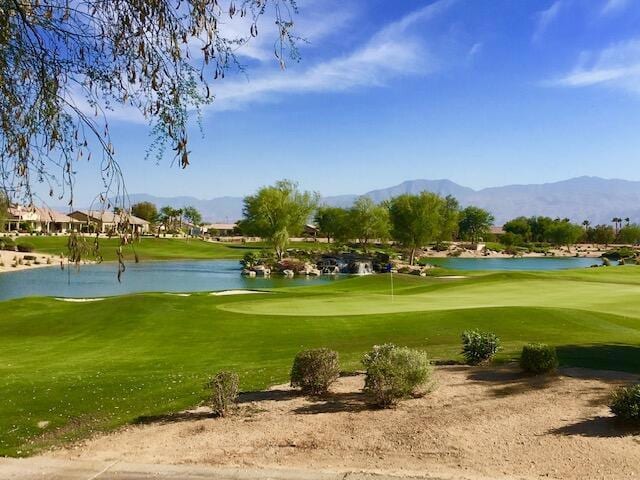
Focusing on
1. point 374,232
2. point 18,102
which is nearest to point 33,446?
point 18,102

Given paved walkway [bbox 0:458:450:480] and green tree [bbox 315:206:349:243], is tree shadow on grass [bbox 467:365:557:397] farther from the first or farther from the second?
green tree [bbox 315:206:349:243]

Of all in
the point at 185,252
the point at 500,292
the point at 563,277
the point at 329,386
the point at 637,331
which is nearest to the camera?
the point at 329,386

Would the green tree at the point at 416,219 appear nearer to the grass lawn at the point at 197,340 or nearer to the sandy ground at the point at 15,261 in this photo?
the sandy ground at the point at 15,261

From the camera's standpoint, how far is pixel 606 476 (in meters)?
7.94

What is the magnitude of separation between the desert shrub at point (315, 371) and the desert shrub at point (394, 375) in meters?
0.77

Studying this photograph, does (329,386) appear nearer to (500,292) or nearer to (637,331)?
(637,331)

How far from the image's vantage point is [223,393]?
11.1m

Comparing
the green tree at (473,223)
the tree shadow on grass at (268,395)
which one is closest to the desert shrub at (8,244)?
the tree shadow on grass at (268,395)

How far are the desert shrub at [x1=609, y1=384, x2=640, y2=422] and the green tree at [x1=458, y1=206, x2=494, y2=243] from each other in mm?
168092

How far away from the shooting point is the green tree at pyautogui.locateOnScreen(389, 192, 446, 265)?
96.9m

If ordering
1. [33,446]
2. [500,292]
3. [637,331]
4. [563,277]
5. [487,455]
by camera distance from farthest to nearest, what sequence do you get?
1. [563,277]
2. [500,292]
3. [637,331]
4. [33,446]
5. [487,455]

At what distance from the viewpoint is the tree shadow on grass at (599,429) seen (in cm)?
945

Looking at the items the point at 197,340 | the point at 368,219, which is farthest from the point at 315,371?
Answer: the point at 368,219

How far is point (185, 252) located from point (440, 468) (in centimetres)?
11176
